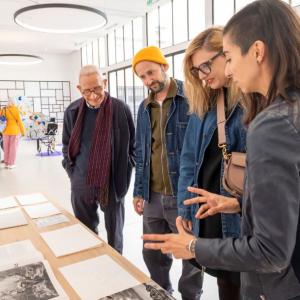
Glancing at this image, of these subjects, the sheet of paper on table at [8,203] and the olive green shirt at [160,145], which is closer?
the olive green shirt at [160,145]

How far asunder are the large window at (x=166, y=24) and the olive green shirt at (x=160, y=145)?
18.1 ft

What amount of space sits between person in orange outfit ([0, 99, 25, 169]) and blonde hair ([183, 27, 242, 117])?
665 cm

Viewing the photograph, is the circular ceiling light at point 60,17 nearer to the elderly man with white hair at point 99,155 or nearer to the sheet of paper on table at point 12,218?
the elderly man with white hair at point 99,155

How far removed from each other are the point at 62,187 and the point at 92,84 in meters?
3.64

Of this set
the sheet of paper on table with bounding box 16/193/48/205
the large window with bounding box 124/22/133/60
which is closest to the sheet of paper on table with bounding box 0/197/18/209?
the sheet of paper on table with bounding box 16/193/48/205

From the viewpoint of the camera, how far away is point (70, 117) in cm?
239

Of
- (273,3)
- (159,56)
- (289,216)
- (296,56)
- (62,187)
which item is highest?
(159,56)

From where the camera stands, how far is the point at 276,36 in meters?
0.68

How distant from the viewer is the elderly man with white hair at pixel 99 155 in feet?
7.43

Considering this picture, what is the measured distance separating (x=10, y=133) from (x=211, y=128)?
690cm

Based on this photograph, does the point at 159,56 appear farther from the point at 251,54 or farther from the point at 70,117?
the point at 251,54

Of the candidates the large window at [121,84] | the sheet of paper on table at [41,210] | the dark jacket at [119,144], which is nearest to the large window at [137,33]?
the large window at [121,84]

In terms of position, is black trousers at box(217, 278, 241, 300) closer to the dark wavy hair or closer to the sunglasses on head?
Result: the sunglasses on head

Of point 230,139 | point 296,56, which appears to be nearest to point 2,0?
point 230,139
